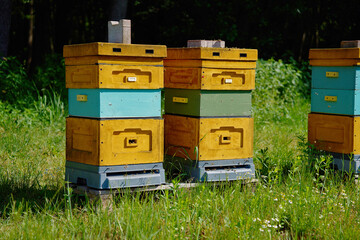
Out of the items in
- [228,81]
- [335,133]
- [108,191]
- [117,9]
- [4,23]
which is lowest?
[108,191]

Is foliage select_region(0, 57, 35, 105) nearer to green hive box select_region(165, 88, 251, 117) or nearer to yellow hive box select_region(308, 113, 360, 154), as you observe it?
green hive box select_region(165, 88, 251, 117)

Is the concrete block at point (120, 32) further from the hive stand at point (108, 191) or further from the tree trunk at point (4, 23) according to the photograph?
the tree trunk at point (4, 23)

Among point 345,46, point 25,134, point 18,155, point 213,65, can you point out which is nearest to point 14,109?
point 25,134

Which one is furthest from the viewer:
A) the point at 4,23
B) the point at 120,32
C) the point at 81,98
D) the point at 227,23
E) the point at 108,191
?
the point at 227,23

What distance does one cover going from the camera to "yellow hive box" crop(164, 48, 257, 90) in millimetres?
4883

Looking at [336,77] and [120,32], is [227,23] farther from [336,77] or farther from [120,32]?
[120,32]

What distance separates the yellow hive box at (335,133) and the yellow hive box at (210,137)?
42.0 inches

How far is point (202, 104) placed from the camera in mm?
4875

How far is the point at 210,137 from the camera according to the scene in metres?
4.94

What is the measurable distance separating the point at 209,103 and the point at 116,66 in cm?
97

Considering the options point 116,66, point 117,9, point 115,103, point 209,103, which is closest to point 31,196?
point 115,103

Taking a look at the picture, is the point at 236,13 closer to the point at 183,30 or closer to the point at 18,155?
the point at 183,30

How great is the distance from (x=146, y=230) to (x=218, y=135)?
1.47 m

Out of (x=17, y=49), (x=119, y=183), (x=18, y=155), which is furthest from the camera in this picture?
(x=17, y=49)
